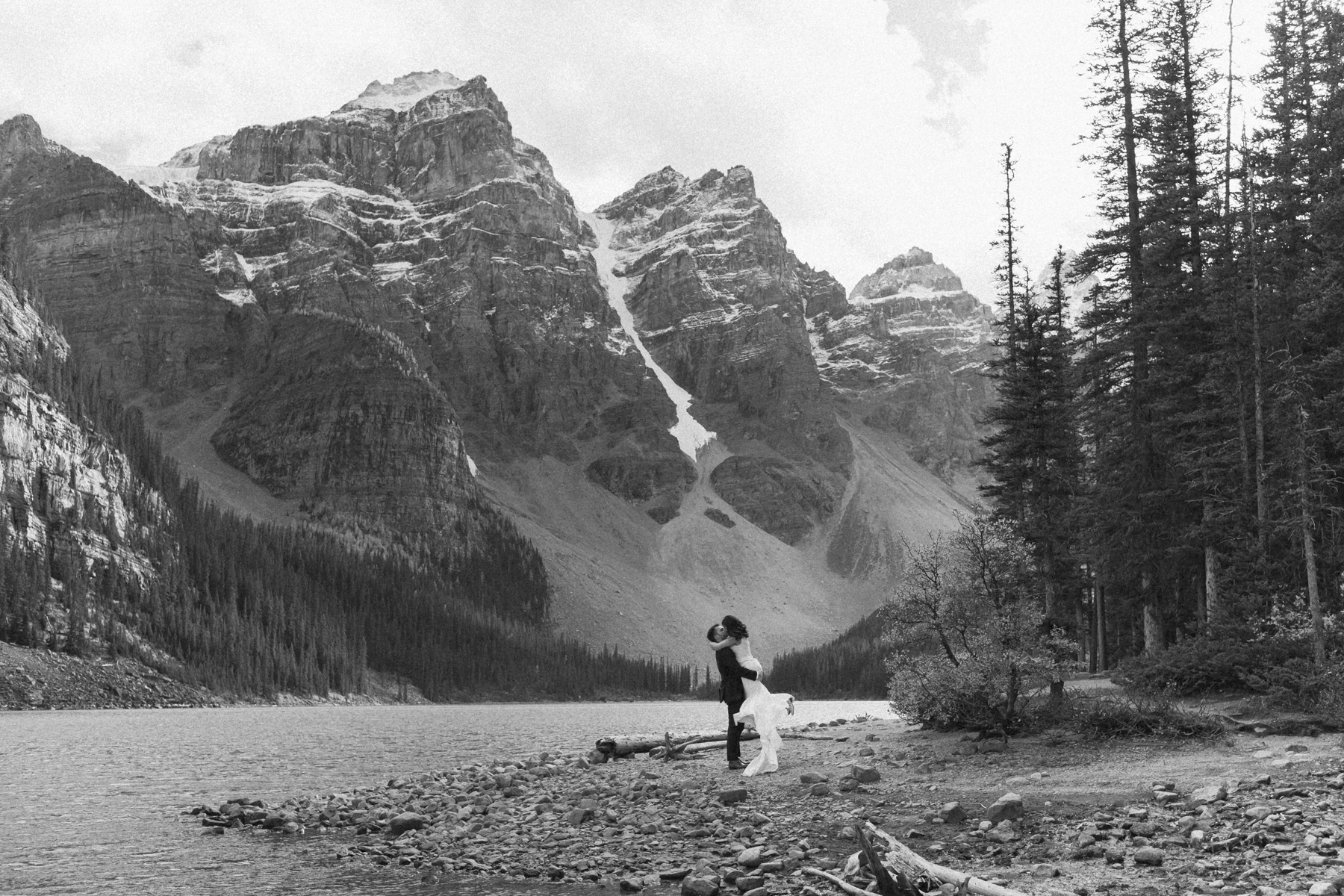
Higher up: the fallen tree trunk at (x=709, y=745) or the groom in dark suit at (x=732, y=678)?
the groom in dark suit at (x=732, y=678)

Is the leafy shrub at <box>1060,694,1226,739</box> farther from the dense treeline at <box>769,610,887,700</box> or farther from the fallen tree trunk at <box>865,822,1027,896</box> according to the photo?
the dense treeline at <box>769,610,887,700</box>

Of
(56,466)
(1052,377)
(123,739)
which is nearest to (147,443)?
(56,466)

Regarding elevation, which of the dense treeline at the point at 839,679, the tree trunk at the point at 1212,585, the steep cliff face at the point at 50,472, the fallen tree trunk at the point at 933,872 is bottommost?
the dense treeline at the point at 839,679

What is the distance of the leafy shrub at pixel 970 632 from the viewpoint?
2386cm

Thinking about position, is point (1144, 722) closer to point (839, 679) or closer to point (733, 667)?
point (733, 667)

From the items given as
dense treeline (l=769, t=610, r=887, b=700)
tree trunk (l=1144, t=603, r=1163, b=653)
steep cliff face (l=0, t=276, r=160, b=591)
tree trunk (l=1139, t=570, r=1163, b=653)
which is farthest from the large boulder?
dense treeline (l=769, t=610, r=887, b=700)

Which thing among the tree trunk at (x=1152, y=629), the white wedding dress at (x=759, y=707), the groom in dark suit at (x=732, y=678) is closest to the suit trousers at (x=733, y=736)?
the groom in dark suit at (x=732, y=678)

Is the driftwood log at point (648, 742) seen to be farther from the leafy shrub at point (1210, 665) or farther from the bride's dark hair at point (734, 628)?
the leafy shrub at point (1210, 665)

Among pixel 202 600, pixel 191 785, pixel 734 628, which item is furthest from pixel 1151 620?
pixel 202 600

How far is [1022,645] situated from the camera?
23.5m

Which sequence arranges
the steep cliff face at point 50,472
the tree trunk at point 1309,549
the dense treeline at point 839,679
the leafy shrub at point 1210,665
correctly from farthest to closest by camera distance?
the dense treeline at point 839,679, the steep cliff face at point 50,472, the leafy shrub at point 1210,665, the tree trunk at point 1309,549

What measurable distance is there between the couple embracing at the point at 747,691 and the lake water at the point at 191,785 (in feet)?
23.2

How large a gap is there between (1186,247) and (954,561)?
24.2m

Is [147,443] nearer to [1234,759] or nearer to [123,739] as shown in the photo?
[123,739]
